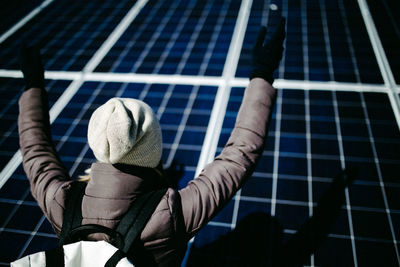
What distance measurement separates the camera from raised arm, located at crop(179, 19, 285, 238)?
3.29 feet

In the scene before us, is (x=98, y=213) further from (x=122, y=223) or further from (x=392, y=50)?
(x=392, y=50)

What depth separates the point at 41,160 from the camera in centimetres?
115

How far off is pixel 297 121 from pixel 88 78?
2.27 metres

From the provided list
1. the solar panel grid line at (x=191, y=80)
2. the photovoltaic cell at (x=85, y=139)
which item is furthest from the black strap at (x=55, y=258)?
the solar panel grid line at (x=191, y=80)

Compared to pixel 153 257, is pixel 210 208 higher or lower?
higher

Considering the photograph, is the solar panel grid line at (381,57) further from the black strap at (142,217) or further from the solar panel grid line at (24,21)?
the solar panel grid line at (24,21)

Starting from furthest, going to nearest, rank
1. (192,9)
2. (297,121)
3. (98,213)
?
(192,9) → (297,121) → (98,213)

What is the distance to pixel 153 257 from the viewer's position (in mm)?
1004

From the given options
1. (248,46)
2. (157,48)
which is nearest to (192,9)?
(157,48)

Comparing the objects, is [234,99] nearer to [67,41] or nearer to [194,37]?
[194,37]

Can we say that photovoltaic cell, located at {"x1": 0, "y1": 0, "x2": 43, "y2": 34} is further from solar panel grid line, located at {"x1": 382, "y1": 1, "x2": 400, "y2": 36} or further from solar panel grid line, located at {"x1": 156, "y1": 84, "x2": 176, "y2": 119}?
solar panel grid line, located at {"x1": 382, "y1": 1, "x2": 400, "y2": 36}

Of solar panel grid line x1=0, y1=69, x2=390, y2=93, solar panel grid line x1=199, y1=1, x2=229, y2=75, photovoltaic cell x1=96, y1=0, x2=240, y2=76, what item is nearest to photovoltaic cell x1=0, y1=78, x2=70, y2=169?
solar panel grid line x1=0, y1=69, x2=390, y2=93

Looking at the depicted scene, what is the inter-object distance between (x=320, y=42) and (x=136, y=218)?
112 inches

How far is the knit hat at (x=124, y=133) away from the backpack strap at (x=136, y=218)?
0.15m
